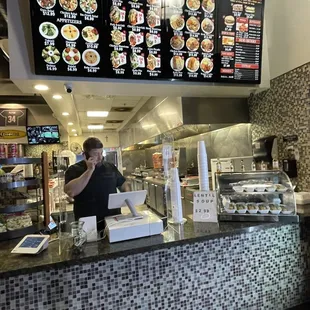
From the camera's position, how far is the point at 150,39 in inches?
88.5

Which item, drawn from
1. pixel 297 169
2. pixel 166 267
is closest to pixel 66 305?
pixel 166 267

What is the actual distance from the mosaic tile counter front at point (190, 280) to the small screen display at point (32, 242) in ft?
0.51

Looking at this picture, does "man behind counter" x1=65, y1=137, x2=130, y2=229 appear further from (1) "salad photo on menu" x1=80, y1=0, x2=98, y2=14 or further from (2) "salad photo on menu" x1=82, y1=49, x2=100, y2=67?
(1) "salad photo on menu" x1=80, y1=0, x2=98, y2=14

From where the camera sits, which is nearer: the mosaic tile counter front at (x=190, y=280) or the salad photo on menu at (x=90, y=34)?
the mosaic tile counter front at (x=190, y=280)

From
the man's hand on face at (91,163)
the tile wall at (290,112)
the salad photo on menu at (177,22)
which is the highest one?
the salad photo on menu at (177,22)

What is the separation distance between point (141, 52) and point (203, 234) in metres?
1.60

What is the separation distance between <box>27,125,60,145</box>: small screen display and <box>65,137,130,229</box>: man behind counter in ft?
13.4

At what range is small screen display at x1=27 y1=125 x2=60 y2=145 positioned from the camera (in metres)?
5.80

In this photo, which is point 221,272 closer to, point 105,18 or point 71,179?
point 71,179

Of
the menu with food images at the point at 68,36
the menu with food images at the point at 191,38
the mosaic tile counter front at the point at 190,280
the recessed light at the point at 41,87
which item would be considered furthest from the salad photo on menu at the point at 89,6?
the mosaic tile counter front at the point at 190,280

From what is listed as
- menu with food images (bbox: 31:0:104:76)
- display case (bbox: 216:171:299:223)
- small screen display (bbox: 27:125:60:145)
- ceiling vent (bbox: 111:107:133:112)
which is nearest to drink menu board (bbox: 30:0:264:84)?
menu with food images (bbox: 31:0:104:76)

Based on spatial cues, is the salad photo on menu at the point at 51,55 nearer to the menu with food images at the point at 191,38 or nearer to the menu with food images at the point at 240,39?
the menu with food images at the point at 191,38

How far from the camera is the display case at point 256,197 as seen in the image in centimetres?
183

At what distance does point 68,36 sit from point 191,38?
109 cm
